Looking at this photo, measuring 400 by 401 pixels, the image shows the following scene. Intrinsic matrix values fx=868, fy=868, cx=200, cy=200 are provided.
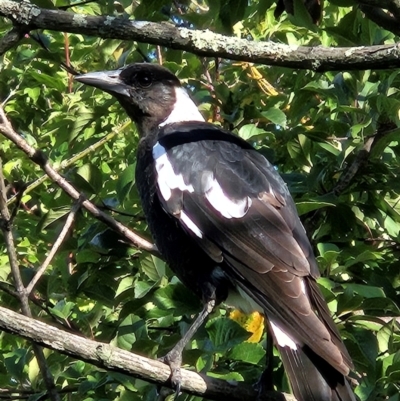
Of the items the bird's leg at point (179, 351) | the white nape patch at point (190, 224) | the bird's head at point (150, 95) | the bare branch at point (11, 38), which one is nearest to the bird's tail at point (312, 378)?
the bird's leg at point (179, 351)

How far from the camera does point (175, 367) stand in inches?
87.2

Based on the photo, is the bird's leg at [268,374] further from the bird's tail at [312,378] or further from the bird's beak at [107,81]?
the bird's beak at [107,81]

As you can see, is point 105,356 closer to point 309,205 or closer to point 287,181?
point 309,205

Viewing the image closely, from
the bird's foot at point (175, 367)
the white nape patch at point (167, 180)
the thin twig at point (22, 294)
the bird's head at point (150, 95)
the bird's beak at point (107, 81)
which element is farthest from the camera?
the bird's head at point (150, 95)

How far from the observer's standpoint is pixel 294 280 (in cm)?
243

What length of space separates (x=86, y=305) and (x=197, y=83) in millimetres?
994

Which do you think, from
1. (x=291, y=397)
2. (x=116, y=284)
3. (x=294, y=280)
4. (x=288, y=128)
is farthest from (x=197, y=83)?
(x=291, y=397)

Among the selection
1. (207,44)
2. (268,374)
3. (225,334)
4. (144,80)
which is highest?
(207,44)

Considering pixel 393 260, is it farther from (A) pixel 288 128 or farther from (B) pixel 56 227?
(B) pixel 56 227

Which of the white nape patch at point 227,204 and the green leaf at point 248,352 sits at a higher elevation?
the white nape patch at point 227,204

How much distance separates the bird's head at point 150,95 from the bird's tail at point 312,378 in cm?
125

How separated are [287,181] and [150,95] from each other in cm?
78

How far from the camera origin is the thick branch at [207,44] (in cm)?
197

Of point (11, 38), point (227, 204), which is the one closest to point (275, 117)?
point (227, 204)
